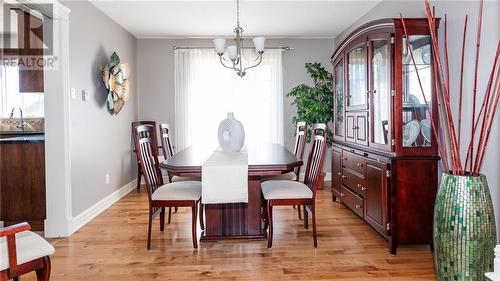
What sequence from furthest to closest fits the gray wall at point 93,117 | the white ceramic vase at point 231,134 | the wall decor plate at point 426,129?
the gray wall at point 93,117 < the white ceramic vase at point 231,134 < the wall decor plate at point 426,129

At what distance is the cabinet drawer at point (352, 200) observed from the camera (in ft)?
10.7

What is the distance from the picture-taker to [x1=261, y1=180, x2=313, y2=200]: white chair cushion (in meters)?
2.81

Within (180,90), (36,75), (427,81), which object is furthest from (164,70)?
(427,81)

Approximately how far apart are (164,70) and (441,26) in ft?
13.5

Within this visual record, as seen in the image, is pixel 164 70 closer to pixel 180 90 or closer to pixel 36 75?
pixel 180 90

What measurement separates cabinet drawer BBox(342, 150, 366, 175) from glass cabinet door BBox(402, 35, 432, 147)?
22.0 inches

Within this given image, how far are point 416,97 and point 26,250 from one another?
2717mm

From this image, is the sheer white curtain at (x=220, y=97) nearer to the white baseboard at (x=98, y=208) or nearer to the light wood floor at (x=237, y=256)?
the white baseboard at (x=98, y=208)

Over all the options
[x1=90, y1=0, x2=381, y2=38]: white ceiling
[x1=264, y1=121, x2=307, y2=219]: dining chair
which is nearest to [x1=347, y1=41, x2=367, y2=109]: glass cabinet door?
[x1=264, y1=121, x2=307, y2=219]: dining chair

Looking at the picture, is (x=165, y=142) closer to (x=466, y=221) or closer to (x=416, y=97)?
(x=416, y=97)

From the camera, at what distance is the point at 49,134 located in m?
3.17

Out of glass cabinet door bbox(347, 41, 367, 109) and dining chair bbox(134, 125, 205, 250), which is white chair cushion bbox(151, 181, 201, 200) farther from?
glass cabinet door bbox(347, 41, 367, 109)

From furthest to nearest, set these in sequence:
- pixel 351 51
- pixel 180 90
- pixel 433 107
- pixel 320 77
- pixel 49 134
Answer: pixel 180 90, pixel 320 77, pixel 351 51, pixel 49 134, pixel 433 107

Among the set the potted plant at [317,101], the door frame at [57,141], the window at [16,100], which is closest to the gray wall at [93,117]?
the door frame at [57,141]
